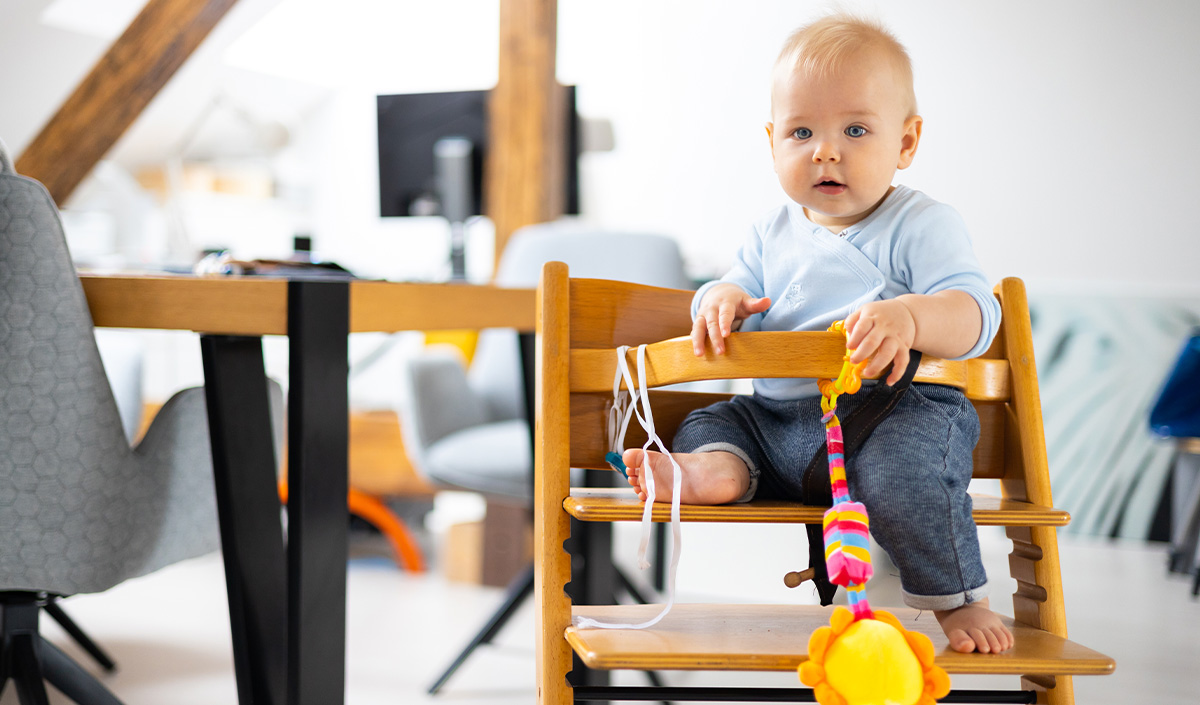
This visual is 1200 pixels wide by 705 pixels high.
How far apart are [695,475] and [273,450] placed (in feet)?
1.77

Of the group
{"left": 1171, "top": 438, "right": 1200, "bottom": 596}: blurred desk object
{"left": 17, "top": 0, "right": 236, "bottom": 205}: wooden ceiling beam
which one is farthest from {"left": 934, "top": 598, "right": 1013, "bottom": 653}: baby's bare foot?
{"left": 17, "top": 0, "right": 236, "bottom": 205}: wooden ceiling beam

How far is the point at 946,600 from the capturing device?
772mm

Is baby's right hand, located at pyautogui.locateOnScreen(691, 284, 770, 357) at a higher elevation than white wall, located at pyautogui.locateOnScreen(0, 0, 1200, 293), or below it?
below

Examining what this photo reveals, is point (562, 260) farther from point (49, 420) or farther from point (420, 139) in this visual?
point (49, 420)

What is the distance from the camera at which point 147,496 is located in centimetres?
108

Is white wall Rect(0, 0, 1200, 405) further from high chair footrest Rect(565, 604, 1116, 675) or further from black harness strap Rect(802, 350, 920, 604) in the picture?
high chair footrest Rect(565, 604, 1116, 675)

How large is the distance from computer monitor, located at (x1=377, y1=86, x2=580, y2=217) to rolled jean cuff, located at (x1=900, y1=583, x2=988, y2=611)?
1.78m

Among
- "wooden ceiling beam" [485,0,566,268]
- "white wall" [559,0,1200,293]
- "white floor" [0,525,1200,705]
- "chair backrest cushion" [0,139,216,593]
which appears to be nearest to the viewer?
"chair backrest cushion" [0,139,216,593]

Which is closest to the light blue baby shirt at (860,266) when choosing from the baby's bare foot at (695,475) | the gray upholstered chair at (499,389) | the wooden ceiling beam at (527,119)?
the baby's bare foot at (695,475)

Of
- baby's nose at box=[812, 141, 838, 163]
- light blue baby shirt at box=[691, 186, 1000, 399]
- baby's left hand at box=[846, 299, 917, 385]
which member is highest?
baby's nose at box=[812, 141, 838, 163]

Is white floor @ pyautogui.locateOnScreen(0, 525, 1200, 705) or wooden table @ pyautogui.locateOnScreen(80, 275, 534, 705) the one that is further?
white floor @ pyautogui.locateOnScreen(0, 525, 1200, 705)

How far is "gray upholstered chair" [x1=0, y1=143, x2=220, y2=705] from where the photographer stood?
968 mm

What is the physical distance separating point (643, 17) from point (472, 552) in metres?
1.43

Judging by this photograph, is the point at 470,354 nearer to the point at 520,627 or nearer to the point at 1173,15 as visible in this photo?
the point at 520,627
